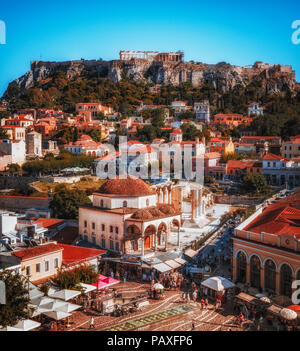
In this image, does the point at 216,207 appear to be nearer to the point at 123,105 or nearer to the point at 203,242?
the point at 203,242

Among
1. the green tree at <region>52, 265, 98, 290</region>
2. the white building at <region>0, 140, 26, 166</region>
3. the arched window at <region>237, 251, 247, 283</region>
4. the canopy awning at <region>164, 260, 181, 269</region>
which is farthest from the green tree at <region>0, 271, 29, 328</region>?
the white building at <region>0, 140, 26, 166</region>

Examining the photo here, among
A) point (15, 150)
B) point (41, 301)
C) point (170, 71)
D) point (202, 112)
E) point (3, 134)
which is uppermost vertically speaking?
point (170, 71)

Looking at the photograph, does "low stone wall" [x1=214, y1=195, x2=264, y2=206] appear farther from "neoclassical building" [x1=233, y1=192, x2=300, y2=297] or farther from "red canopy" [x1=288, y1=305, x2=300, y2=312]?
"red canopy" [x1=288, y1=305, x2=300, y2=312]

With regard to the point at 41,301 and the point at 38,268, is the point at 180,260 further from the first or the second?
the point at 41,301

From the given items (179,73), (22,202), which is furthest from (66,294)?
(179,73)
